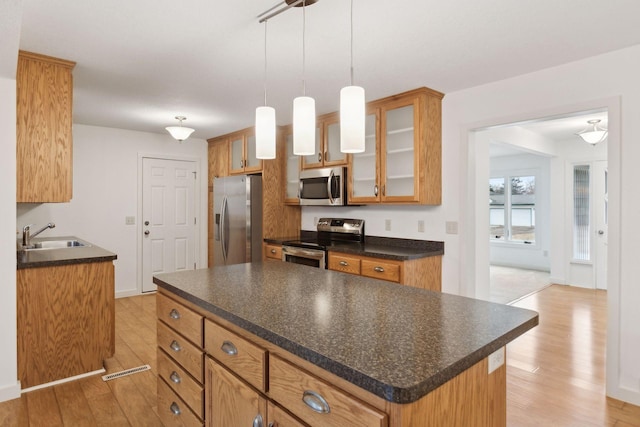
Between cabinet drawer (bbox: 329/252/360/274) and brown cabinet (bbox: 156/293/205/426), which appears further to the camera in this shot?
cabinet drawer (bbox: 329/252/360/274)

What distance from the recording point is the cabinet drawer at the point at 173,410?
173 cm

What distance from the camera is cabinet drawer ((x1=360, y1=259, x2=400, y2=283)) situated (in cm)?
306

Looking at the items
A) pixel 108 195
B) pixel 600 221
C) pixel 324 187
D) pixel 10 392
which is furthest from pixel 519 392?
pixel 108 195

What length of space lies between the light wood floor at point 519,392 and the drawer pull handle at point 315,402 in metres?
1.57

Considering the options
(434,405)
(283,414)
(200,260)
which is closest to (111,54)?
(283,414)

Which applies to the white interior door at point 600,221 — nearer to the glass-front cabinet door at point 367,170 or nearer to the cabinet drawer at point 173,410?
the glass-front cabinet door at point 367,170

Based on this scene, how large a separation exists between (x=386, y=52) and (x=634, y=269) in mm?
2145

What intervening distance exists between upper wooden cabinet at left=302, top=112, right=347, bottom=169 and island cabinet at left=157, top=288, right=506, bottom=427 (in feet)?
8.41

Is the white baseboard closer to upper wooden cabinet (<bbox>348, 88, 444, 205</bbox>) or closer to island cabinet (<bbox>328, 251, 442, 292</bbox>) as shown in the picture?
island cabinet (<bbox>328, 251, 442, 292</bbox>)

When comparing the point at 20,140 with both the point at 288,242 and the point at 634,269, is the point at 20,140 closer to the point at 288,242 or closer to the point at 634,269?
the point at 288,242

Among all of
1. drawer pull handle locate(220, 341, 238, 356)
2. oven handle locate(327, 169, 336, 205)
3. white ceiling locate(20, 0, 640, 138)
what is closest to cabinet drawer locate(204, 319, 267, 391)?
drawer pull handle locate(220, 341, 238, 356)

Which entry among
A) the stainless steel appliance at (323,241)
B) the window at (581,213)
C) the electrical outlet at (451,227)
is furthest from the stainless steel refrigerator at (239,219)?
the window at (581,213)

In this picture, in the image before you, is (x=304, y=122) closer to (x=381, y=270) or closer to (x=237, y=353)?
(x=237, y=353)

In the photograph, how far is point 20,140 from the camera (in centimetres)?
251
